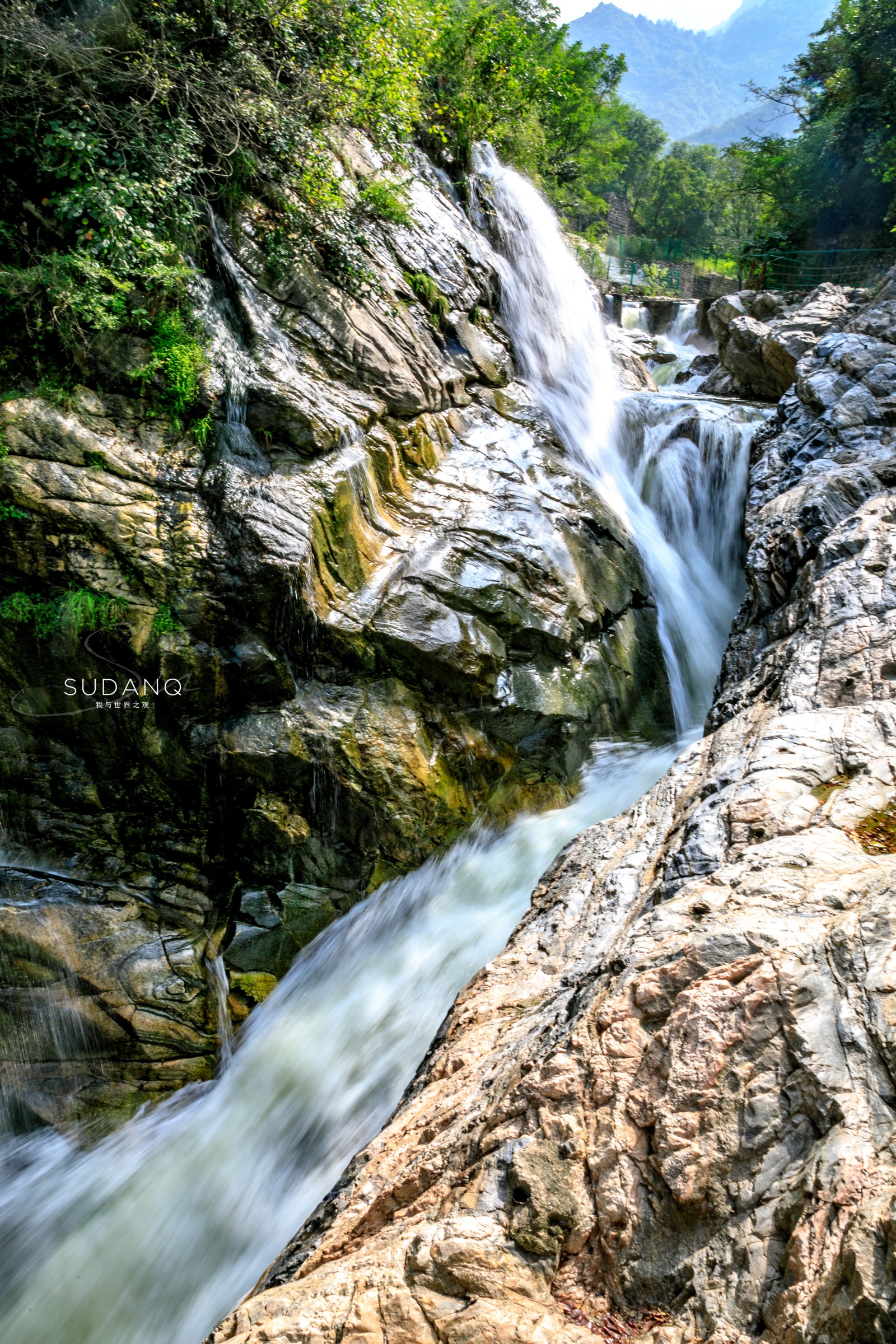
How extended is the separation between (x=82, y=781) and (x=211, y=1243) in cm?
349

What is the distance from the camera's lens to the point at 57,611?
583 centimetres

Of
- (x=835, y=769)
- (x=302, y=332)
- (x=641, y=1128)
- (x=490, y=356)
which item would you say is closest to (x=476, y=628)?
(x=302, y=332)

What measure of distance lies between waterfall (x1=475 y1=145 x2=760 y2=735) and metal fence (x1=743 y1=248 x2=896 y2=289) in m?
12.5

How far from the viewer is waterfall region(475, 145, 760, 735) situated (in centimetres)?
873

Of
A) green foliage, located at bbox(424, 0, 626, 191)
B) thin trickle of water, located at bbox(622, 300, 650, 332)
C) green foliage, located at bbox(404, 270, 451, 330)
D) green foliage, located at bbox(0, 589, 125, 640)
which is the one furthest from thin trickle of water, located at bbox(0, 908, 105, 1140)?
thin trickle of water, located at bbox(622, 300, 650, 332)

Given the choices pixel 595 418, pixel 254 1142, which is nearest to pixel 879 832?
pixel 254 1142

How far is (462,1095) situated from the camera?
2918mm

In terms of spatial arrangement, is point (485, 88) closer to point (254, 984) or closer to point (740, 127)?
point (254, 984)

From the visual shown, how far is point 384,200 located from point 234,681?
610cm

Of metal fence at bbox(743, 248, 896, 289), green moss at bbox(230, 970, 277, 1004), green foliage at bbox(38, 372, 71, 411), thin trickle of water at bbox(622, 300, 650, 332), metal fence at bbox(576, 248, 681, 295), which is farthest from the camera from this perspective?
metal fence at bbox(576, 248, 681, 295)

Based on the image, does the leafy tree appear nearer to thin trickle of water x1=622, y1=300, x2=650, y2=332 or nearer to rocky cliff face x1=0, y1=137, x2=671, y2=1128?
thin trickle of water x1=622, y1=300, x2=650, y2=332

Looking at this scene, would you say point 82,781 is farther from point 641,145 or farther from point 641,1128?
point 641,145

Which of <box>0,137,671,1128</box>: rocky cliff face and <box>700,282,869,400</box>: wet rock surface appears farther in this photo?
<box>700,282,869,400</box>: wet rock surface

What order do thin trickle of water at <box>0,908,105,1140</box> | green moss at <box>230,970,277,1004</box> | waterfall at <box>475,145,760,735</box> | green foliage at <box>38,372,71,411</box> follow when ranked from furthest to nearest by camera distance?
waterfall at <box>475,145,760,735</box> → green moss at <box>230,970,277,1004</box> → green foliage at <box>38,372,71,411</box> → thin trickle of water at <box>0,908,105,1140</box>
